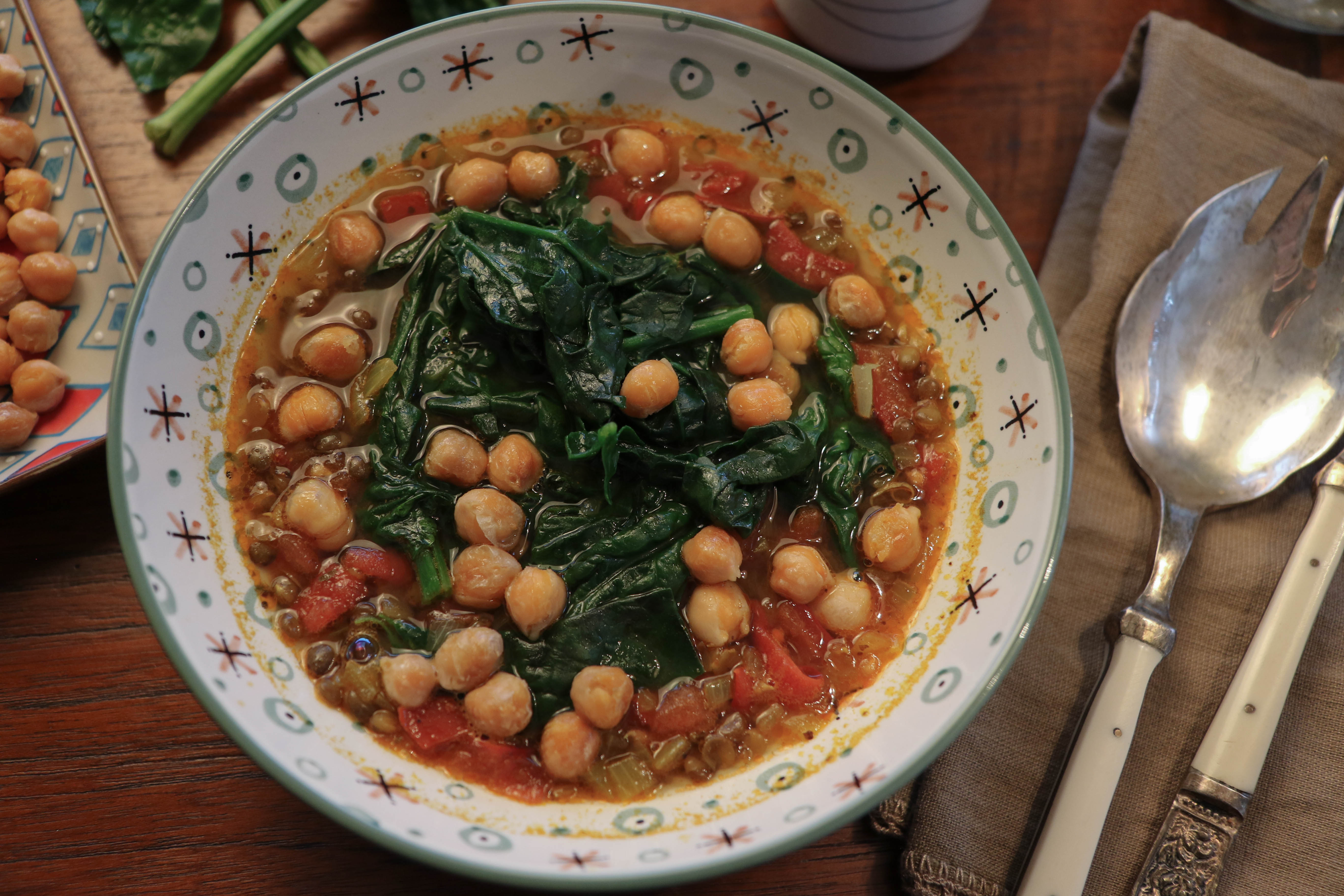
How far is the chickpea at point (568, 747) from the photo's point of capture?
92.1 inches

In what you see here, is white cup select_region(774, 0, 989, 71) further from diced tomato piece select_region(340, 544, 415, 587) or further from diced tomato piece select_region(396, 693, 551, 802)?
diced tomato piece select_region(396, 693, 551, 802)

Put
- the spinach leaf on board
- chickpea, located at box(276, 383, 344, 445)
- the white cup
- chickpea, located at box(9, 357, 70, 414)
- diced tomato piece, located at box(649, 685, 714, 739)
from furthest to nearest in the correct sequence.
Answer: the spinach leaf on board < the white cup < chickpea, located at box(9, 357, 70, 414) < chickpea, located at box(276, 383, 344, 445) < diced tomato piece, located at box(649, 685, 714, 739)

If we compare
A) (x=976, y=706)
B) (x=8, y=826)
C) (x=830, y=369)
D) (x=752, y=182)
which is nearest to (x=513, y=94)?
(x=752, y=182)

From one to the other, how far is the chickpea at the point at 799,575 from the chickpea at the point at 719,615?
0.13m

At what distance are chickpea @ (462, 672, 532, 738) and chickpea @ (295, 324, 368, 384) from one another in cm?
102

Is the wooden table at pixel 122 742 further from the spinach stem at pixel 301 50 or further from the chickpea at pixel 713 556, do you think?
the chickpea at pixel 713 556

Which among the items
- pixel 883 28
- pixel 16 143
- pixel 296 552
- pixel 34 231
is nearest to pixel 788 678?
pixel 296 552

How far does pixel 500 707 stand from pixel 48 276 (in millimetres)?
1976

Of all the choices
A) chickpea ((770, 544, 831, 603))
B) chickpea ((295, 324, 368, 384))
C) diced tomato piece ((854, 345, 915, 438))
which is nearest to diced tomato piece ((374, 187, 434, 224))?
chickpea ((295, 324, 368, 384))

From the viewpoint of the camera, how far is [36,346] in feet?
9.10

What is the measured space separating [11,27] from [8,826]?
2.54 m

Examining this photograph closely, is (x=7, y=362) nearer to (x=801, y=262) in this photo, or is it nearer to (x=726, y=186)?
(x=726, y=186)

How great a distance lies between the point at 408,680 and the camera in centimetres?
235

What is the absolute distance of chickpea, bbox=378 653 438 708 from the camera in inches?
92.6
